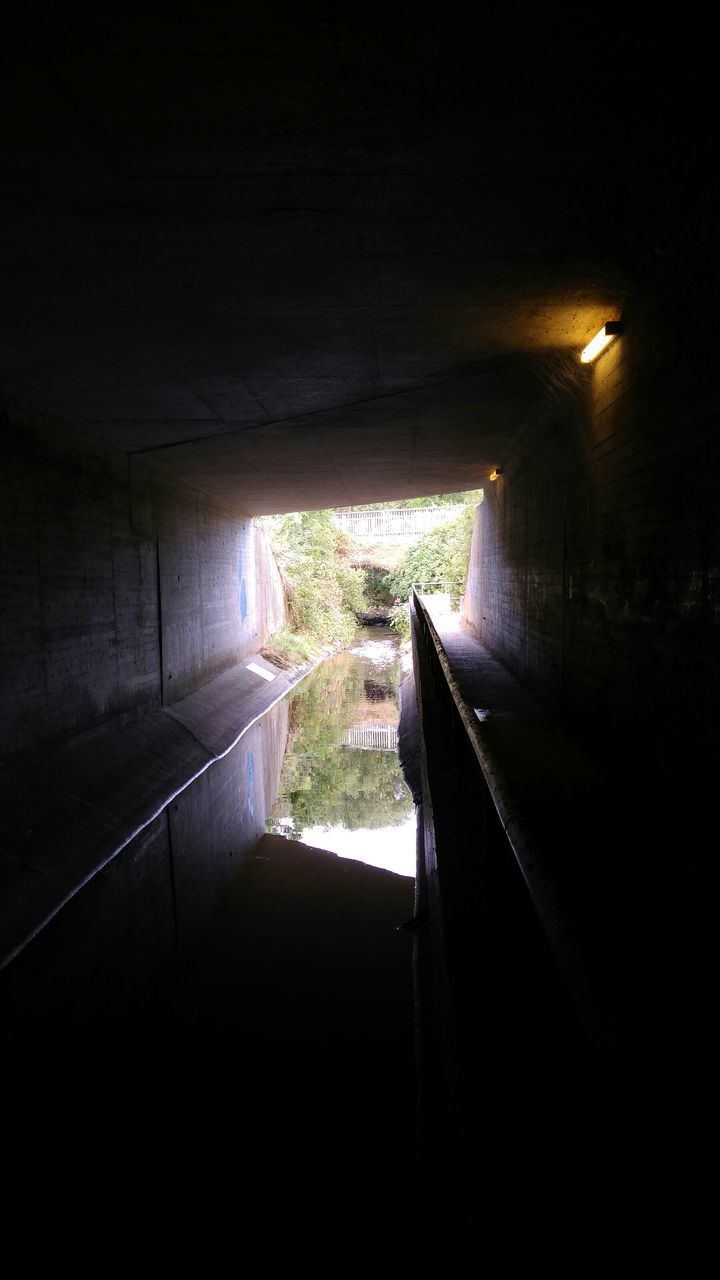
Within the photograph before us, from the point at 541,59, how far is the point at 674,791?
12.1ft

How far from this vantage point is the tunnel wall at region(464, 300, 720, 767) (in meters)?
4.05

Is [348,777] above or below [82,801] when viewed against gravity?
below

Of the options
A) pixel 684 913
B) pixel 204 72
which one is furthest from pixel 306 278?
pixel 684 913

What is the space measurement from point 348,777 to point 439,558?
2370 cm

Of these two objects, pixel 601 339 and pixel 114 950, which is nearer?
pixel 601 339

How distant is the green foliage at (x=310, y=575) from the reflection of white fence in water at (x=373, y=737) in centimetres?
931

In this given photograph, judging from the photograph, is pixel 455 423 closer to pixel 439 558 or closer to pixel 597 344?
pixel 597 344

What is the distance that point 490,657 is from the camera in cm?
1381

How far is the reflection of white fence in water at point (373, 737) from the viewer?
44.8 feet

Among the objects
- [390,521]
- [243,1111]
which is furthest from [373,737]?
[390,521]

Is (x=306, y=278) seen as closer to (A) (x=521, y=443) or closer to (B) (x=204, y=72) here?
(B) (x=204, y=72)

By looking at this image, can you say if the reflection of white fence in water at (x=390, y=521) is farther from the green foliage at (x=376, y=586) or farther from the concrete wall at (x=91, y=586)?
the concrete wall at (x=91, y=586)

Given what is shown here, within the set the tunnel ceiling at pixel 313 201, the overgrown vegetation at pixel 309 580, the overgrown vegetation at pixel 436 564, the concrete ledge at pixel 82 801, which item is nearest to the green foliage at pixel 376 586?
the overgrown vegetation at pixel 436 564

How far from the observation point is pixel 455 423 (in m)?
9.50
